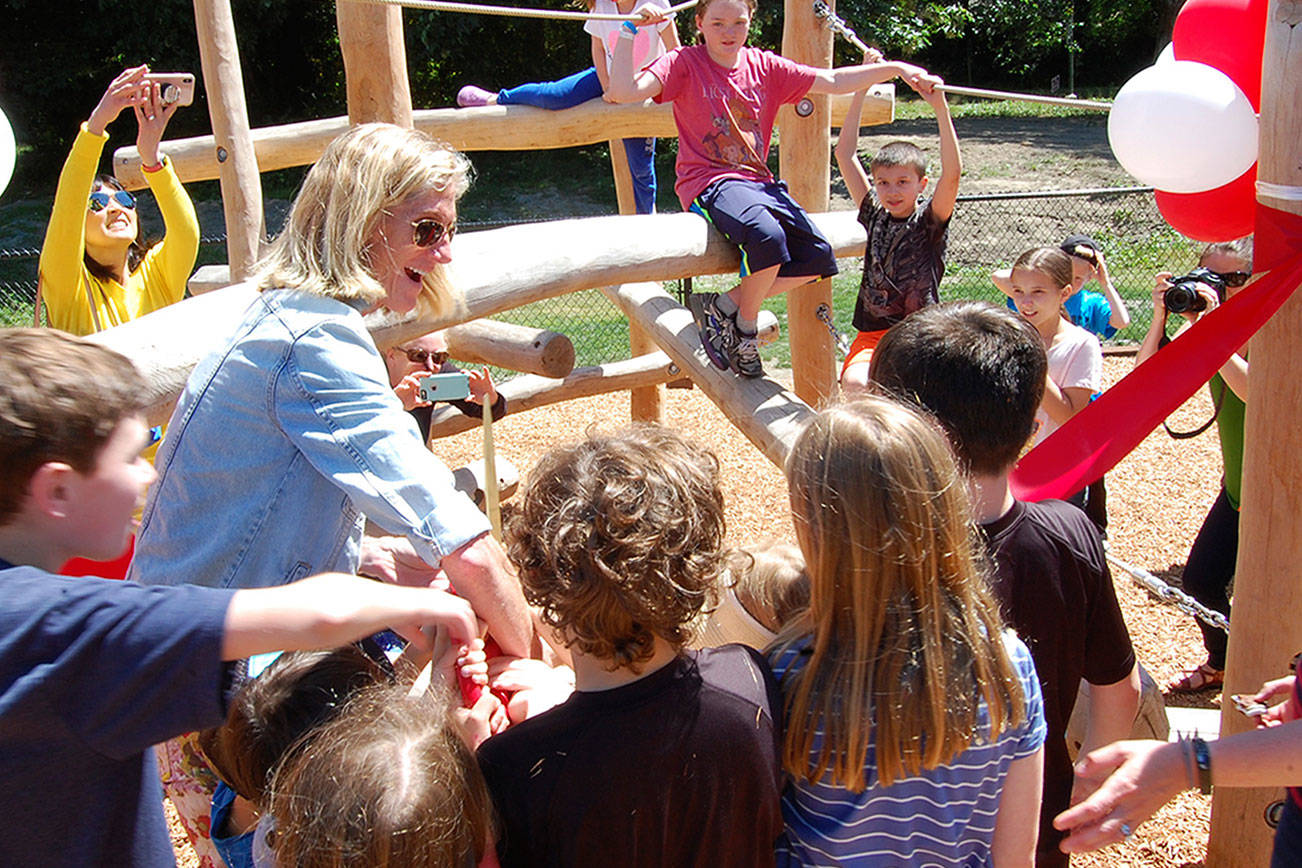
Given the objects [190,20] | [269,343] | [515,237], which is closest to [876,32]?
[190,20]

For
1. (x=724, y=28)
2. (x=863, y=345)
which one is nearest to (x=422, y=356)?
(x=724, y=28)

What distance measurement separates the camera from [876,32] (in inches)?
760

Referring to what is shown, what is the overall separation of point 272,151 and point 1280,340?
4.58m

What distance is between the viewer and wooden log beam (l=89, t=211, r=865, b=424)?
2217mm

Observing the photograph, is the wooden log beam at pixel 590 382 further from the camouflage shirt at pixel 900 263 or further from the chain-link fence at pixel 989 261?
the chain-link fence at pixel 989 261

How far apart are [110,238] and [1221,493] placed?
3.74 m

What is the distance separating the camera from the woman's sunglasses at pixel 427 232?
1763 millimetres

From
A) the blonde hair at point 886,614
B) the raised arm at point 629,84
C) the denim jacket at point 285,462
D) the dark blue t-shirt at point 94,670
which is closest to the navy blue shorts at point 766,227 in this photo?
the raised arm at point 629,84

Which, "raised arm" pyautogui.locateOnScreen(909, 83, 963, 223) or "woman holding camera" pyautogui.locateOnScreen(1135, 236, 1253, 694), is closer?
"woman holding camera" pyautogui.locateOnScreen(1135, 236, 1253, 694)

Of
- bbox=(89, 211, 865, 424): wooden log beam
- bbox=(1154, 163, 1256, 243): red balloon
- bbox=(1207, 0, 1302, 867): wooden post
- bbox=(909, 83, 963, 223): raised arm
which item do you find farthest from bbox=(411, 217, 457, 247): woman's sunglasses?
bbox=(909, 83, 963, 223): raised arm

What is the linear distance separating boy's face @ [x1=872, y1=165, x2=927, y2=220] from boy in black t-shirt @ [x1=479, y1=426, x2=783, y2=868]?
2803mm

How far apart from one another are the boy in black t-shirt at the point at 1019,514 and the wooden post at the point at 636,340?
402cm

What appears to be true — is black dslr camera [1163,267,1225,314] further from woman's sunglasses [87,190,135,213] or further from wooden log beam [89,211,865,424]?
woman's sunglasses [87,190,135,213]

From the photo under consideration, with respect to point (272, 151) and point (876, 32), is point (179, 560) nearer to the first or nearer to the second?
point (272, 151)
